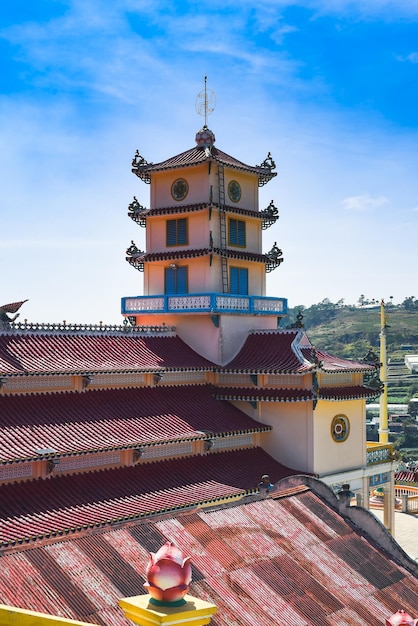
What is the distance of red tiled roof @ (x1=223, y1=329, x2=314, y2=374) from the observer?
2736 cm

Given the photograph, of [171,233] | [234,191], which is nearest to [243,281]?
[171,233]

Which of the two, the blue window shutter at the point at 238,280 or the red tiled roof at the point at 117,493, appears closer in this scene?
the red tiled roof at the point at 117,493

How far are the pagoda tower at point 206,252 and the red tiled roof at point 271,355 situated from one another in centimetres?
68

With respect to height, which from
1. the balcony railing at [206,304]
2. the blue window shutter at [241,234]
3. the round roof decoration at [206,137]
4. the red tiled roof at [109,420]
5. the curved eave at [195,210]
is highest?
the round roof decoration at [206,137]

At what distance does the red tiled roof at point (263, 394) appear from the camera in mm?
26875

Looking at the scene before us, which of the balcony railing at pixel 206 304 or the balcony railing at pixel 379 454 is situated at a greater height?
the balcony railing at pixel 206 304

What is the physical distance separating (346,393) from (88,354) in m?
10.7

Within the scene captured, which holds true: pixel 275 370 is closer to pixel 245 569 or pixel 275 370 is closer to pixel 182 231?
pixel 182 231

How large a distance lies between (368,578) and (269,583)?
3748 millimetres

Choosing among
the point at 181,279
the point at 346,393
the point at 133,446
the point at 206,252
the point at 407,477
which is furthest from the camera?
the point at 407,477

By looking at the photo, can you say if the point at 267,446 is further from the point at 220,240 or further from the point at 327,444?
the point at 220,240

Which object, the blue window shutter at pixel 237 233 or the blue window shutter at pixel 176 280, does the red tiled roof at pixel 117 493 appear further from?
the blue window shutter at pixel 237 233

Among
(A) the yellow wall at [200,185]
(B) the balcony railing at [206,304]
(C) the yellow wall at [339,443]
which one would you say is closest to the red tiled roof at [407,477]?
(C) the yellow wall at [339,443]

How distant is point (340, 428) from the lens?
94.6ft
